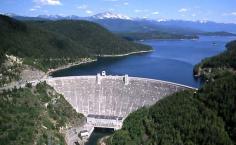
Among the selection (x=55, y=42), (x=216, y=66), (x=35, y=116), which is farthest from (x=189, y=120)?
(x=55, y=42)

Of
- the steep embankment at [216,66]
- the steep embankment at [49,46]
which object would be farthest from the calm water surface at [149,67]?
the steep embankment at [49,46]

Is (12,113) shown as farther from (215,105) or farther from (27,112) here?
(215,105)

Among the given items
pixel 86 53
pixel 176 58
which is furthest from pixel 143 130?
pixel 176 58

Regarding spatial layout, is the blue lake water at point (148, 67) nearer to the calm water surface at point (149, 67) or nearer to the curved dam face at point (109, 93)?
the calm water surface at point (149, 67)

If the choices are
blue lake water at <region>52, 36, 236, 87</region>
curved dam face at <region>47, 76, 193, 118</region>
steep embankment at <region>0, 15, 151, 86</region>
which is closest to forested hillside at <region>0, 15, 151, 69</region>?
steep embankment at <region>0, 15, 151, 86</region>

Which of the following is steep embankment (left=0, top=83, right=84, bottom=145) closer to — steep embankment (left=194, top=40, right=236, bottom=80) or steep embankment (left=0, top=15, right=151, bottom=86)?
steep embankment (left=0, top=15, right=151, bottom=86)
